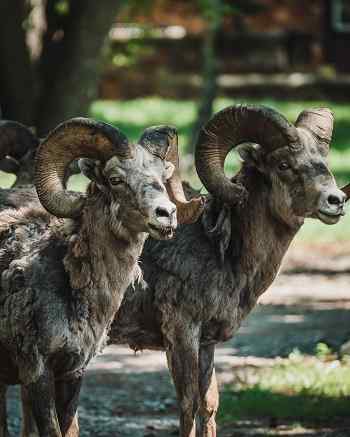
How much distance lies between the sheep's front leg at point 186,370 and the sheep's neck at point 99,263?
1195 millimetres

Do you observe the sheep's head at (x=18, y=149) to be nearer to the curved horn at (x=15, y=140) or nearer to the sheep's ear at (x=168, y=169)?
the curved horn at (x=15, y=140)

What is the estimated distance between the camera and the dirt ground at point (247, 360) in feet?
38.2

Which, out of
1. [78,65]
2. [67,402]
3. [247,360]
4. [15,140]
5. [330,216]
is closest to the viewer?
[67,402]

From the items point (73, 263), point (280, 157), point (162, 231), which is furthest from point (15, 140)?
point (162, 231)

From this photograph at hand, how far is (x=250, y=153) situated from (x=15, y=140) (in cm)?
239

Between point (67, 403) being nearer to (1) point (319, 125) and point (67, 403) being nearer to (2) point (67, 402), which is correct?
(2) point (67, 402)

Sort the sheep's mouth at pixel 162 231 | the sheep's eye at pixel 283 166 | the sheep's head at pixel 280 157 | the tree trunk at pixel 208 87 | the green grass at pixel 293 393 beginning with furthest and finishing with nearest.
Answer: the tree trunk at pixel 208 87
the green grass at pixel 293 393
the sheep's eye at pixel 283 166
the sheep's head at pixel 280 157
the sheep's mouth at pixel 162 231

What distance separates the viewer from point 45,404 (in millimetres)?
8867

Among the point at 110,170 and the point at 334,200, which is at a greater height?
the point at 110,170

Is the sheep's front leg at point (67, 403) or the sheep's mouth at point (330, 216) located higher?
the sheep's mouth at point (330, 216)

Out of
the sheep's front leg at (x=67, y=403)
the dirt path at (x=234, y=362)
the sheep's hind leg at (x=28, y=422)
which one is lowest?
the dirt path at (x=234, y=362)

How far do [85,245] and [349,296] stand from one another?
31.5 ft

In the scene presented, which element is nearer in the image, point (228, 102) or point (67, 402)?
point (67, 402)

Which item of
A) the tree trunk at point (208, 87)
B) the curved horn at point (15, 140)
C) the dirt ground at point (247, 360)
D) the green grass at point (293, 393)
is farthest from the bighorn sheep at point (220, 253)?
the tree trunk at point (208, 87)
